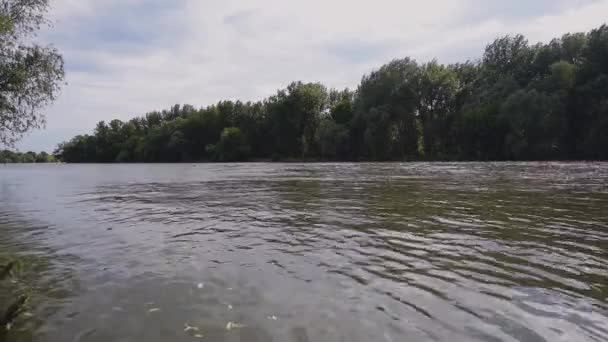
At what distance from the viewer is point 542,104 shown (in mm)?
61125

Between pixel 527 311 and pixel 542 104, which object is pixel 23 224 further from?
pixel 542 104

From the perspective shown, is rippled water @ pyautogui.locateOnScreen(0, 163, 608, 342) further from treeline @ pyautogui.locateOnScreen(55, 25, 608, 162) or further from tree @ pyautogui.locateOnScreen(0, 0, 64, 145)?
treeline @ pyautogui.locateOnScreen(55, 25, 608, 162)

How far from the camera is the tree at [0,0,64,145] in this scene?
18.8 metres

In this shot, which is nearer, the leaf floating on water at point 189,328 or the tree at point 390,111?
the leaf floating on water at point 189,328

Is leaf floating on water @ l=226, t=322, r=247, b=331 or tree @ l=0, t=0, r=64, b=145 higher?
tree @ l=0, t=0, r=64, b=145

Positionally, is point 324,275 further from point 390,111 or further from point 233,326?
point 390,111

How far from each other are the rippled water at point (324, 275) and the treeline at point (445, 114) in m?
58.3

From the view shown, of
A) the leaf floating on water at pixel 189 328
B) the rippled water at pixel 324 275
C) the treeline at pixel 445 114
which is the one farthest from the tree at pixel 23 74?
the treeline at pixel 445 114

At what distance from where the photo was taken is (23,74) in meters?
19.0

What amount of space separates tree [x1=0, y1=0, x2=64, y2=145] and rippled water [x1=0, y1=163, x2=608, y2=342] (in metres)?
9.12

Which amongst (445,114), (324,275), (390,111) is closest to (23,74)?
(324,275)

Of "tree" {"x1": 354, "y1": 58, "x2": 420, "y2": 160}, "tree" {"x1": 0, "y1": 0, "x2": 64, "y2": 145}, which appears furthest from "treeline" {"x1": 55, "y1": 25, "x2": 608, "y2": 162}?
"tree" {"x1": 0, "y1": 0, "x2": 64, "y2": 145}

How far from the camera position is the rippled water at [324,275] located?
4.84 m

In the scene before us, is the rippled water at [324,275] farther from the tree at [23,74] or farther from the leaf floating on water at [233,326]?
the tree at [23,74]
